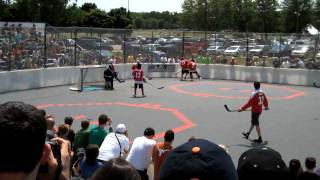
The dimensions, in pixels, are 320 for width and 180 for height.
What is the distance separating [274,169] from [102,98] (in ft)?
73.8

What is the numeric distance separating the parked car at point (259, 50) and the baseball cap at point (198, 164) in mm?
34441

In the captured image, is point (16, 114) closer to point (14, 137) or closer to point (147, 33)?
point (14, 137)

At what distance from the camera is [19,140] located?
2.18 m

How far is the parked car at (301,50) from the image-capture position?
34094 mm

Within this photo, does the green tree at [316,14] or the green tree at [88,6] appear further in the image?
the green tree at [88,6]

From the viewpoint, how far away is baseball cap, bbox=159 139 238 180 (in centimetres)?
228

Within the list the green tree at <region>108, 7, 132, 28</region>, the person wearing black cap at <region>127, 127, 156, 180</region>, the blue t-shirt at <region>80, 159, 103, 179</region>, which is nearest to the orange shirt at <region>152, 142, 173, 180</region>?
the person wearing black cap at <region>127, 127, 156, 180</region>

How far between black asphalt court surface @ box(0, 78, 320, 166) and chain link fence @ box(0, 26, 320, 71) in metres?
2.57

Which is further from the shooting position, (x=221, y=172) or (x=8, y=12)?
(x=8, y=12)


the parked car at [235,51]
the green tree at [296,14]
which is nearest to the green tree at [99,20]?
the green tree at [296,14]

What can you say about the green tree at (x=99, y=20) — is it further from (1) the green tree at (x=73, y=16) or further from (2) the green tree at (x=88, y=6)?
(2) the green tree at (x=88, y=6)

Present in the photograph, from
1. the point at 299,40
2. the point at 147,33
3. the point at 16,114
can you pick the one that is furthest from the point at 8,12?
the point at 16,114

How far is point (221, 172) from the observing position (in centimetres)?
232

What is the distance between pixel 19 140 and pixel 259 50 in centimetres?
3577
